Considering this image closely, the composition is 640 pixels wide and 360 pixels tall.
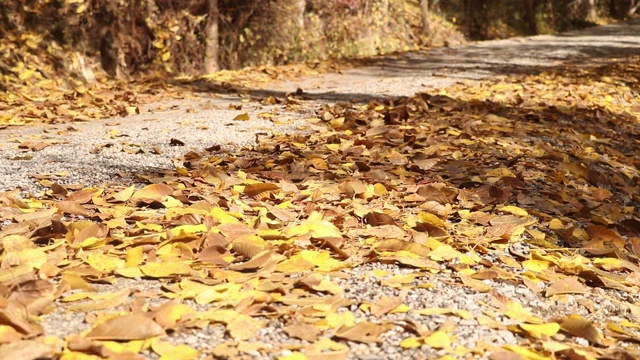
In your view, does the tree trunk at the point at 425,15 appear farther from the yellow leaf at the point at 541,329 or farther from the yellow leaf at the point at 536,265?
the yellow leaf at the point at 541,329

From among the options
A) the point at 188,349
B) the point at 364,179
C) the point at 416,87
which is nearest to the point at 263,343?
the point at 188,349

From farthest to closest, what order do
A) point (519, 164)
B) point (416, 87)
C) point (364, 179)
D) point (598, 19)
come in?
1. point (598, 19)
2. point (416, 87)
3. point (519, 164)
4. point (364, 179)

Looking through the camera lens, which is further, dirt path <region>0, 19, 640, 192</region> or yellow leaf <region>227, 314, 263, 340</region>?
dirt path <region>0, 19, 640, 192</region>

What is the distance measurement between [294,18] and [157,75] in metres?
3.35

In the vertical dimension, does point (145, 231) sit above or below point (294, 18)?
below

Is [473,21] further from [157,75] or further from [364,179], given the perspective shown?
[364,179]

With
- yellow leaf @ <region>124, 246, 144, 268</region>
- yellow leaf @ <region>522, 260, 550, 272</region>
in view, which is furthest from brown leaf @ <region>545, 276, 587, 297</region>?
yellow leaf @ <region>124, 246, 144, 268</region>

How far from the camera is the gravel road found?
203 cm

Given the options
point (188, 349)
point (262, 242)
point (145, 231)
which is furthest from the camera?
point (145, 231)

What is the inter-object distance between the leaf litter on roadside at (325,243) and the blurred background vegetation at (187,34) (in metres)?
6.15

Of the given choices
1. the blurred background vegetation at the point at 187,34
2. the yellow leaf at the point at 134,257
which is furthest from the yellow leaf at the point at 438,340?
the blurred background vegetation at the point at 187,34

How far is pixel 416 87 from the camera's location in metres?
8.82

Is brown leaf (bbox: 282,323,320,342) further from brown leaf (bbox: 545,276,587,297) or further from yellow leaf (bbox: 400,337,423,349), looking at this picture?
brown leaf (bbox: 545,276,587,297)

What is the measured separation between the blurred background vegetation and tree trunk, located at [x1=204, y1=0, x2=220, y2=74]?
0.7 inches
